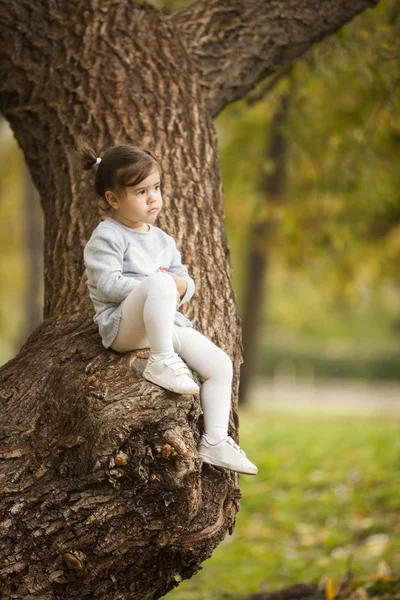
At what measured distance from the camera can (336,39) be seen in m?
5.65

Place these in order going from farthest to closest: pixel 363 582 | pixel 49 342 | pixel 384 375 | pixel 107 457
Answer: pixel 384 375 < pixel 363 582 < pixel 49 342 < pixel 107 457

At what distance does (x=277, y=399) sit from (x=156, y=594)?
51.7ft

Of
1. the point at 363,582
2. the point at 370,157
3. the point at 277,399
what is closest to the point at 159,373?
the point at 363,582

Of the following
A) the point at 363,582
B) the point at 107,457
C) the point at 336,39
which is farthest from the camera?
the point at 336,39

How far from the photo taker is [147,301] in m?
2.83

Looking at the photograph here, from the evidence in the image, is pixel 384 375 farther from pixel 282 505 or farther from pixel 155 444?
pixel 155 444

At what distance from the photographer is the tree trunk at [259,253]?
36.9 feet

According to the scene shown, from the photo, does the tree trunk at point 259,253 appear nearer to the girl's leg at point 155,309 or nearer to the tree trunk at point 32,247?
the tree trunk at point 32,247

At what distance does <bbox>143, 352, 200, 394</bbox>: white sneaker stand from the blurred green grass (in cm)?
288

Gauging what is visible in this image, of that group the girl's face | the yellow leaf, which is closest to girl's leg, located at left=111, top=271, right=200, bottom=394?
the girl's face

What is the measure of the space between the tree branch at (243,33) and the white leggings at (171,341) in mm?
2190

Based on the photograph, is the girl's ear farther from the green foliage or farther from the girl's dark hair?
the green foliage

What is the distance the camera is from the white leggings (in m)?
2.84

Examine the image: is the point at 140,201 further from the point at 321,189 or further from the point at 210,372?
the point at 321,189
